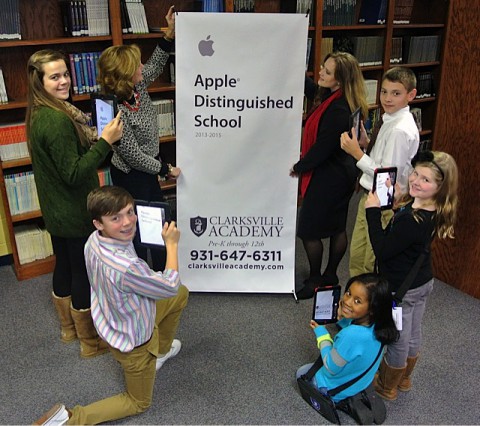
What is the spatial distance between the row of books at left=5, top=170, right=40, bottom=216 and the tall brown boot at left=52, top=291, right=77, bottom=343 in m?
0.90

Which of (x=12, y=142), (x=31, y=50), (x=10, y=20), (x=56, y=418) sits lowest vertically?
(x=56, y=418)

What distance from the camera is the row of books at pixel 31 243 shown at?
3.21 metres

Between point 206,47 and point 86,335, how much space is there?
1.56 metres

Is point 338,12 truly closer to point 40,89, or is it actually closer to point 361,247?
point 361,247

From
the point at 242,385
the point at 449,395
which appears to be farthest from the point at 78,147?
the point at 449,395

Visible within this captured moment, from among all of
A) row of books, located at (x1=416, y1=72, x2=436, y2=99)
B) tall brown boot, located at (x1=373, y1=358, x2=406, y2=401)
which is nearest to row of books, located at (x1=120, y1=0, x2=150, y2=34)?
tall brown boot, located at (x1=373, y1=358, x2=406, y2=401)

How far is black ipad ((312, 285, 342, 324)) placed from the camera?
6.46 ft

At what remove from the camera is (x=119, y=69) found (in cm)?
234

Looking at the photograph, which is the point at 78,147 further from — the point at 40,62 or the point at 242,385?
the point at 242,385

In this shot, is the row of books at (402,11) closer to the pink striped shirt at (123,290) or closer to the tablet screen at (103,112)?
the tablet screen at (103,112)

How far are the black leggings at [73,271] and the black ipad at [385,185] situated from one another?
4.44 feet

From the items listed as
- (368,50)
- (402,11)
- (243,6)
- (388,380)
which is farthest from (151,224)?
(402,11)

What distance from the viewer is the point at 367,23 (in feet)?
14.4

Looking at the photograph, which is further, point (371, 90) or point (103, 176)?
point (371, 90)
